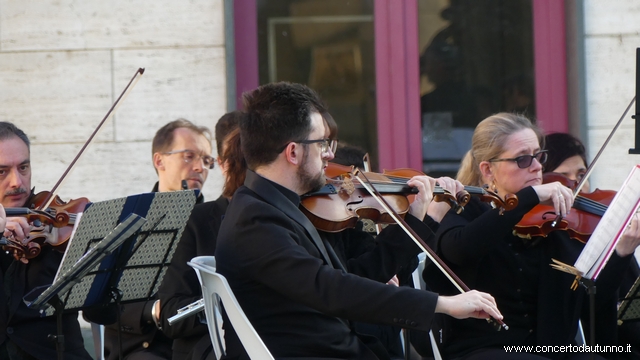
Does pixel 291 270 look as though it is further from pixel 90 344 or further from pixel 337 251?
pixel 90 344

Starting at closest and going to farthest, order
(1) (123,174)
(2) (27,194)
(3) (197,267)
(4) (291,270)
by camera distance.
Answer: (4) (291,270) → (3) (197,267) → (2) (27,194) → (1) (123,174)

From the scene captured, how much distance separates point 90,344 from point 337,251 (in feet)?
8.93

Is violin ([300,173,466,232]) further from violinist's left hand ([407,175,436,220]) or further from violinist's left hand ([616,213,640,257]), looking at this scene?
violinist's left hand ([616,213,640,257])

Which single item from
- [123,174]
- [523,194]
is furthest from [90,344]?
[523,194]

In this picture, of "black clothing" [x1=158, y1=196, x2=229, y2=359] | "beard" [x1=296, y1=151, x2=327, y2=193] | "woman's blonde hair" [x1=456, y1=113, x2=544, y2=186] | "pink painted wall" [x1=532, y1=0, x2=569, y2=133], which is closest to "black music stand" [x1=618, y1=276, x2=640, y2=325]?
"woman's blonde hair" [x1=456, y1=113, x2=544, y2=186]

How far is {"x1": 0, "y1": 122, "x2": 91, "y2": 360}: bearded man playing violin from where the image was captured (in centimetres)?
365

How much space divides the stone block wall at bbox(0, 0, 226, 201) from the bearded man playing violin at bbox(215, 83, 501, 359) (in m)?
2.36

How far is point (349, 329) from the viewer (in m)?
2.95

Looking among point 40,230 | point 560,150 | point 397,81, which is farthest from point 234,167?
point 397,81

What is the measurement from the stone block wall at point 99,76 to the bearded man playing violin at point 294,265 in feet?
7.75

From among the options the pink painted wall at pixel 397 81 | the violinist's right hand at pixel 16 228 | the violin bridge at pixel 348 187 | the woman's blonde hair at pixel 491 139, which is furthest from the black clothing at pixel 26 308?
the pink painted wall at pixel 397 81

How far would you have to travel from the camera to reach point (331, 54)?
5.51 metres

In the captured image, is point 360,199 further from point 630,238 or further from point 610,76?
point 610,76

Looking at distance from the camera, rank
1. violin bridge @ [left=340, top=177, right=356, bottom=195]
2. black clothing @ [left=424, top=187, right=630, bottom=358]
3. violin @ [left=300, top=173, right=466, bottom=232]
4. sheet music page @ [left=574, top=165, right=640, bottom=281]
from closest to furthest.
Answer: sheet music page @ [left=574, top=165, right=640, bottom=281]
violin @ [left=300, top=173, right=466, bottom=232]
violin bridge @ [left=340, top=177, right=356, bottom=195]
black clothing @ [left=424, top=187, right=630, bottom=358]
